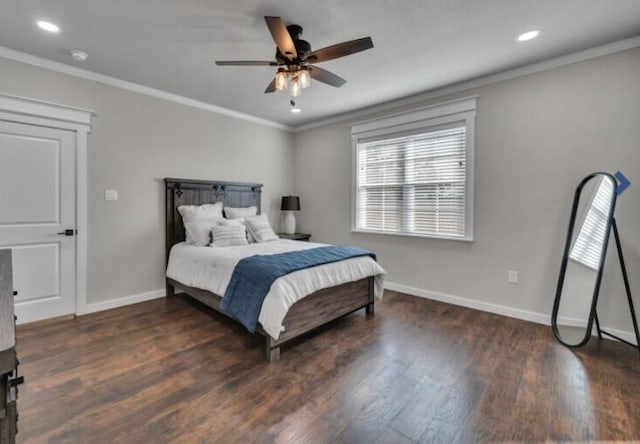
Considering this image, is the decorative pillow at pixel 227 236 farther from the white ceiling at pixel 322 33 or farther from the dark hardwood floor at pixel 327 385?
the white ceiling at pixel 322 33

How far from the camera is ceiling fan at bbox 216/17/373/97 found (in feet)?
Result: 6.75

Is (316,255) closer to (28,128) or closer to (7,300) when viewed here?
(7,300)

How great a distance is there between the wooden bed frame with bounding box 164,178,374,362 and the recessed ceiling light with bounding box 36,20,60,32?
1.74 metres

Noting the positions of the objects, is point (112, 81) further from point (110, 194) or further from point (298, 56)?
point (298, 56)

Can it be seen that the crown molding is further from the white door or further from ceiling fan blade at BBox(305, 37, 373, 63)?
ceiling fan blade at BBox(305, 37, 373, 63)

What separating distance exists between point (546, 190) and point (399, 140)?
5.96ft

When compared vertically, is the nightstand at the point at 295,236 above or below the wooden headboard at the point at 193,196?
below

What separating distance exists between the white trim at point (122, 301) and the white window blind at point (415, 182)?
9.71ft

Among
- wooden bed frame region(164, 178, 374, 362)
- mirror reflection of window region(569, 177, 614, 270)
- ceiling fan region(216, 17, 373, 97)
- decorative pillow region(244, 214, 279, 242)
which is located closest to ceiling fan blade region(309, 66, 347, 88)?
ceiling fan region(216, 17, 373, 97)

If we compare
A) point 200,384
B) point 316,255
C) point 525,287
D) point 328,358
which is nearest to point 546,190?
point 525,287

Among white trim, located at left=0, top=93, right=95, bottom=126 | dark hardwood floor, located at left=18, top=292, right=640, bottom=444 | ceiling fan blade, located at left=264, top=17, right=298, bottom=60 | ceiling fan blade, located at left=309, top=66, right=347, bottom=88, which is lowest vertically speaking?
dark hardwood floor, located at left=18, top=292, right=640, bottom=444

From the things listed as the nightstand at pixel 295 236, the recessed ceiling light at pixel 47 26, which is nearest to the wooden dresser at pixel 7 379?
the recessed ceiling light at pixel 47 26

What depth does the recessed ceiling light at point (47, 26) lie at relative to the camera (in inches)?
92.4

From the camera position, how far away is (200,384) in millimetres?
2041
